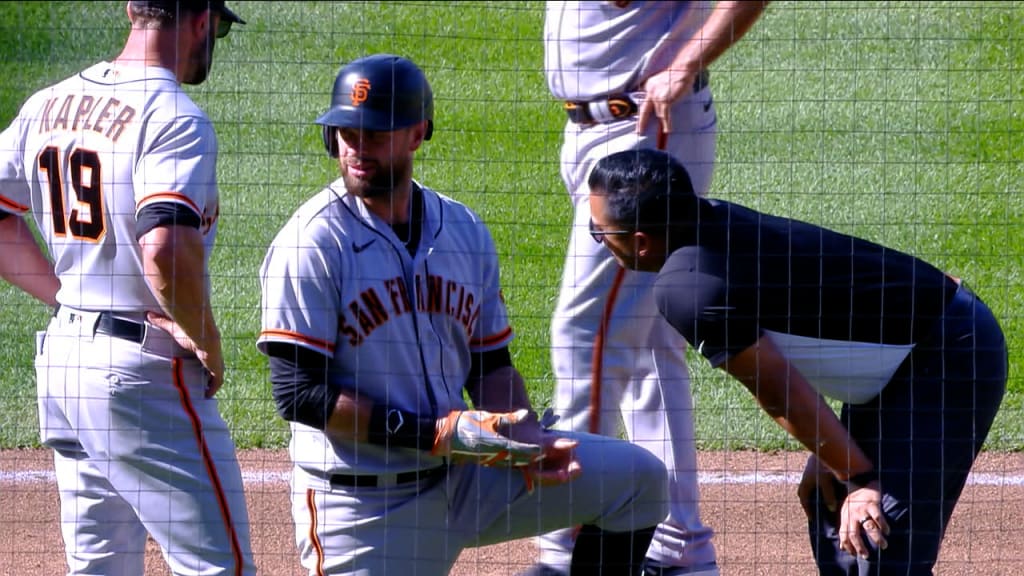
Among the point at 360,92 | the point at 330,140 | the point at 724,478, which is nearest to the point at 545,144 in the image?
the point at 724,478

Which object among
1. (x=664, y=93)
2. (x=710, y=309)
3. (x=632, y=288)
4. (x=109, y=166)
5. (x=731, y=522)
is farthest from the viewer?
(x=731, y=522)

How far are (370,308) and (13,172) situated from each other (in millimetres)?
945

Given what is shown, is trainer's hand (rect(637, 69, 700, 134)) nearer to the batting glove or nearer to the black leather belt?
the batting glove

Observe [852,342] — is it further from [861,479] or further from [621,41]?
[621,41]

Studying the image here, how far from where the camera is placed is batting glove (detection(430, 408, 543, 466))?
3.11 m

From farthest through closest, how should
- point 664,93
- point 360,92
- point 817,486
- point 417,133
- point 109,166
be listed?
point 664,93 → point 817,486 → point 417,133 → point 360,92 → point 109,166

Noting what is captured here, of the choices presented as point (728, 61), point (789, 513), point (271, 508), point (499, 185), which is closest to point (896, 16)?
point (728, 61)

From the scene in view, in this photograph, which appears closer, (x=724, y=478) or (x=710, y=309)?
(x=710, y=309)

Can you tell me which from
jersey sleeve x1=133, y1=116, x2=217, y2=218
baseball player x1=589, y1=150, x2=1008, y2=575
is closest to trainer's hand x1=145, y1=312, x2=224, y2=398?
jersey sleeve x1=133, y1=116, x2=217, y2=218

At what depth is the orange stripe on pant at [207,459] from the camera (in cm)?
327

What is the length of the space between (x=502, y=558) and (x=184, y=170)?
1818mm

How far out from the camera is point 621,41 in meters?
3.95

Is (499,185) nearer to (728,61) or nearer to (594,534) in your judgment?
(728,61)

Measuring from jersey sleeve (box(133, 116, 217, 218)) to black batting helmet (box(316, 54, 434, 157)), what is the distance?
286mm
